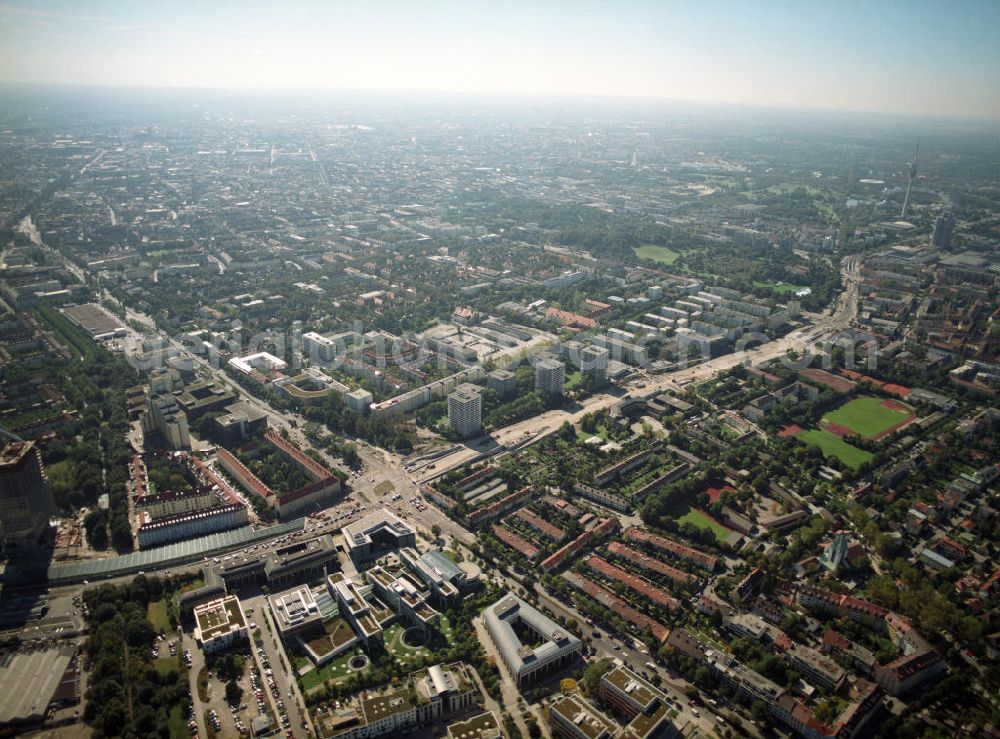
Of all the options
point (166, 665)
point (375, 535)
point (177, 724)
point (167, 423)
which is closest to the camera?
point (177, 724)

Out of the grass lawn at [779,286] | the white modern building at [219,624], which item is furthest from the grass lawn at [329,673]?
the grass lawn at [779,286]

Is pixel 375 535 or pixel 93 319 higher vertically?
pixel 93 319

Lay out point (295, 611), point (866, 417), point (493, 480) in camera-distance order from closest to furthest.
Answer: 1. point (295, 611)
2. point (493, 480)
3. point (866, 417)

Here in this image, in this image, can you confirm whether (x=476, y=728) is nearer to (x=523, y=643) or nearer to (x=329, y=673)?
(x=523, y=643)

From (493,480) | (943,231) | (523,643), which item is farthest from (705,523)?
(943,231)

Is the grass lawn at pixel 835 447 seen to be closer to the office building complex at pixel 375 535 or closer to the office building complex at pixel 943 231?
the office building complex at pixel 375 535

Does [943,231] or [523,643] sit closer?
[523,643]

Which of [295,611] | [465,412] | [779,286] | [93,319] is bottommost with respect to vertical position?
[295,611]
